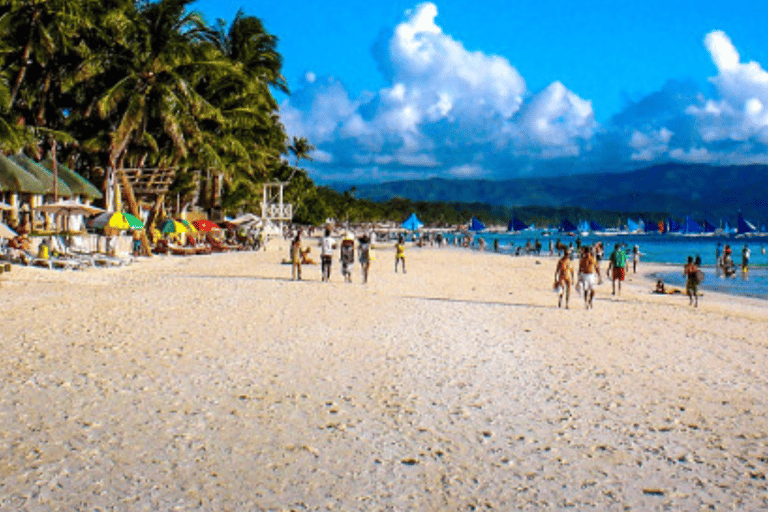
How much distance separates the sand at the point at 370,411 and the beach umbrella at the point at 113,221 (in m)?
11.9

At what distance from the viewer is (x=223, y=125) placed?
3334 centimetres

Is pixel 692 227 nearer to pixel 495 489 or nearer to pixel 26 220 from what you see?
pixel 26 220

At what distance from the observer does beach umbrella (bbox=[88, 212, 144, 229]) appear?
23484 mm

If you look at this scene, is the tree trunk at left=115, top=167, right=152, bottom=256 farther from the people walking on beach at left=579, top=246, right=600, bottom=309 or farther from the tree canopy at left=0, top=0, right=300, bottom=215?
the people walking on beach at left=579, top=246, right=600, bottom=309

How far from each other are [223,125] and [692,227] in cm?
6942

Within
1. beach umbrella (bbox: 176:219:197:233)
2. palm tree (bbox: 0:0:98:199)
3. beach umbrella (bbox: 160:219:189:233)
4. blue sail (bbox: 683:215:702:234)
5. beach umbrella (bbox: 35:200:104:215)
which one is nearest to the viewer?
beach umbrella (bbox: 35:200:104:215)

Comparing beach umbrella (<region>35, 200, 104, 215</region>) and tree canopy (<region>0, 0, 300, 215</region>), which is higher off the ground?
tree canopy (<region>0, 0, 300, 215</region>)

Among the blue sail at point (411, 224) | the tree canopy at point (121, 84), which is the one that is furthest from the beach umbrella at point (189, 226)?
the blue sail at point (411, 224)

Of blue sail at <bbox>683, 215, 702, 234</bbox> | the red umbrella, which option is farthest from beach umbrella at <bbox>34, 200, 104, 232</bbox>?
blue sail at <bbox>683, 215, 702, 234</bbox>

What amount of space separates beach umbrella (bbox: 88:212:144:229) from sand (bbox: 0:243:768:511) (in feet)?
39.0

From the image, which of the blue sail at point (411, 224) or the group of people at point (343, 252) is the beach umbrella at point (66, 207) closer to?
the group of people at point (343, 252)

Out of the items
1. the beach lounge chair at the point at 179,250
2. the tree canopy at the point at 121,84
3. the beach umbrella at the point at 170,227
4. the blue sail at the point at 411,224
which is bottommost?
the beach lounge chair at the point at 179,250

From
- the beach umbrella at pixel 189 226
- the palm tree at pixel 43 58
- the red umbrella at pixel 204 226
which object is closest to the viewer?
the palm tree at pixel 43 58

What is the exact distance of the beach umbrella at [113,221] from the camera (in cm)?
2348
